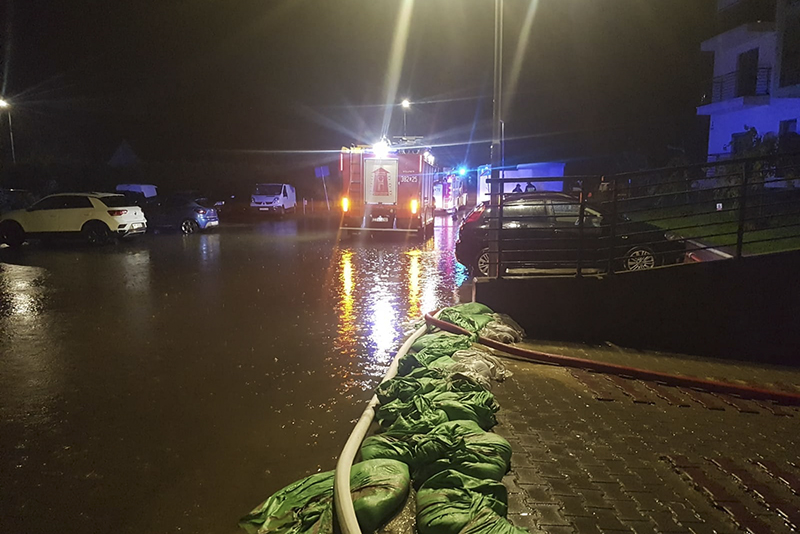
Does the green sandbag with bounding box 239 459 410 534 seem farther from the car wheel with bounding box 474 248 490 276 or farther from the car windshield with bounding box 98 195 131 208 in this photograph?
the car windshield with bounding box 98 195 131 208

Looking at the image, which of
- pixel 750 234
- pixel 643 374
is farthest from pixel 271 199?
pixel 643 374

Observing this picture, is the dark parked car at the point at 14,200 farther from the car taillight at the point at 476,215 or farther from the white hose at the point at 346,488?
the white hose at the point at 346,488

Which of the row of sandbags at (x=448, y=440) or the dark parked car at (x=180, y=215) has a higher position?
the dark parked car at (x=180, y=215)

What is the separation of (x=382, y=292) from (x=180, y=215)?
50.7 ft

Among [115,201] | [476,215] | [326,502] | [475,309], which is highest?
[115,201]

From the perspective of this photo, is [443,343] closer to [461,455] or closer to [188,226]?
[461,455]

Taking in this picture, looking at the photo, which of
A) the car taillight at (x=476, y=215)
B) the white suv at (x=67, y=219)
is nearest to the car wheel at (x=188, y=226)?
the white suv at (x=67, y=219)

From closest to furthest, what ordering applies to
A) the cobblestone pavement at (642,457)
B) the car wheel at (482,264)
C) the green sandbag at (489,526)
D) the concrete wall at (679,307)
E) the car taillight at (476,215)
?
the green sandbag at (489,526)
the cobblestone pavement at (642,457)
the concrete wall at (679,307)
the car wheel at (482,264)
the car taillight at (476,215)

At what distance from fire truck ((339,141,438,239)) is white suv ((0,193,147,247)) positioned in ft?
24.1

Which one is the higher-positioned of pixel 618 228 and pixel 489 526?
pixel 618 228

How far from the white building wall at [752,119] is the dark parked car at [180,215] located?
2337 cm

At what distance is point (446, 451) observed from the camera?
12.0 feet

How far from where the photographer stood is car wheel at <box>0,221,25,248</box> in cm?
1775

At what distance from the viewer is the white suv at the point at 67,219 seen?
17.8 m
